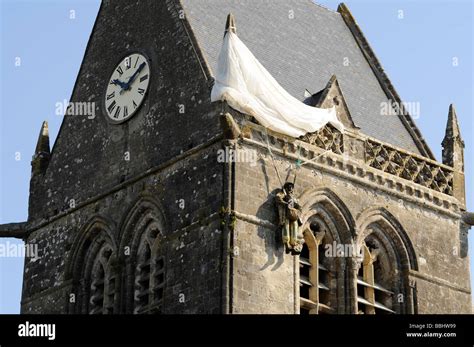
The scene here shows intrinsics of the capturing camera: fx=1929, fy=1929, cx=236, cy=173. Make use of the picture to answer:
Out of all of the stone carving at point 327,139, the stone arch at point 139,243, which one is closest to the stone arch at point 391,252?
the stone carving at point 327,139

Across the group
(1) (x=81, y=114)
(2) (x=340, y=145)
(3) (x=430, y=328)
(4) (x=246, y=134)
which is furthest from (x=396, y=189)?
(3) (x=430, y=328)

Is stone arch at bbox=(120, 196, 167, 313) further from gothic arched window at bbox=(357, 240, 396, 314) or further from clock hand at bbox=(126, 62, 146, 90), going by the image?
gothic arched window at bbox=(357, 240, 396, 314)

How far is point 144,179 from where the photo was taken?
44.2m

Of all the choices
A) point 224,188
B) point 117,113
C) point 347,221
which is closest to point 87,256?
point 117,113

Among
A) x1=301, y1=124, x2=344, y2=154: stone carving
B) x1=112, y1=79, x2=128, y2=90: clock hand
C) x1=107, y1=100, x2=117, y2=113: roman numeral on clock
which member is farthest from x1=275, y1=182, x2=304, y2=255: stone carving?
x1=107, y1=100, x2=117, y2=113: roman numeral on clock

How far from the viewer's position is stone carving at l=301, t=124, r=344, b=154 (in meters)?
44.1

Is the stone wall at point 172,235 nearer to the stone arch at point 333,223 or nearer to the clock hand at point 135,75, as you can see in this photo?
the stone arch at point 333,223

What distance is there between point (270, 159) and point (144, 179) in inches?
126

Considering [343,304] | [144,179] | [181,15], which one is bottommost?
[343,304]

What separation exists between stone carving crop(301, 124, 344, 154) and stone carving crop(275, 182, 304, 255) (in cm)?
205

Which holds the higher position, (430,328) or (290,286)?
(290,286)

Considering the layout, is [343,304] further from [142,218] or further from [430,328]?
[430,328]

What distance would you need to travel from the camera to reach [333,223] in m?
44.0

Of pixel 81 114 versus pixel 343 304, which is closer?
pixel 343 304
